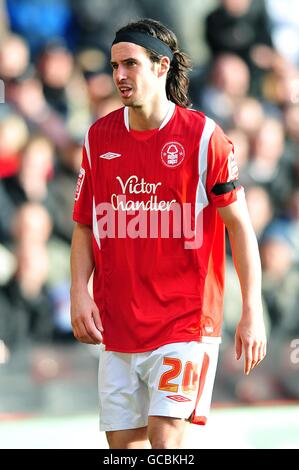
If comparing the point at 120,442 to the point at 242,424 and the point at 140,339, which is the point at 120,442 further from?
the point at 242,424

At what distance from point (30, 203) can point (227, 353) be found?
177 cm

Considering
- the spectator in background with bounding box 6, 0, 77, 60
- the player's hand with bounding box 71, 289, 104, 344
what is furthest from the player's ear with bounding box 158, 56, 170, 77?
the spectator in background with bounding box 6, 0, 77, 60

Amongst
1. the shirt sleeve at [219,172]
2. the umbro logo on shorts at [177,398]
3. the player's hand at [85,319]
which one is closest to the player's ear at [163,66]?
the shirt sleeve at [219,172]

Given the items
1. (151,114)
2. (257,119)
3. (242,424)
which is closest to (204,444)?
(242,424)

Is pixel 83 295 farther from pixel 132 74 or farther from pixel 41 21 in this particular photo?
pixel 41 21

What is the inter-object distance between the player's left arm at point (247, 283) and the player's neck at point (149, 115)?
453mm

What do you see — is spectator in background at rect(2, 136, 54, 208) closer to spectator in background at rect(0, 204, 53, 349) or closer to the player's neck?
spectator in background at rect(0, 204, 53, 349)

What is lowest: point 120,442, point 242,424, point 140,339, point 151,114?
point 242,424

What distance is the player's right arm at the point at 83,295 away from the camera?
4.28 meters

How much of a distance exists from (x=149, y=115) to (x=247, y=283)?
79cm

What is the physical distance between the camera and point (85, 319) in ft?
14.0

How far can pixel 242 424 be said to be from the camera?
7.41 meters

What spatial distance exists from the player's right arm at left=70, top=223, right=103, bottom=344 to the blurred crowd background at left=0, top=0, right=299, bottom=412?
2719 millimetres

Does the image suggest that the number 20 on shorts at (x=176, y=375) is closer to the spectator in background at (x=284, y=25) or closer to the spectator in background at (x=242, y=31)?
the spectator in background at (x=242, y=31)
